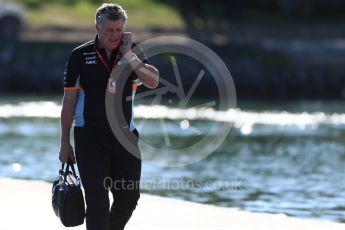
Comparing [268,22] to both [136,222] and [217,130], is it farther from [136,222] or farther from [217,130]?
[136,222]

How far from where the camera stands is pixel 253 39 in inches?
2354

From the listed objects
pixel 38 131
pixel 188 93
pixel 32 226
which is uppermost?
pixel 188 93

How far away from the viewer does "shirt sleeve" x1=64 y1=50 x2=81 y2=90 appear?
919 cm

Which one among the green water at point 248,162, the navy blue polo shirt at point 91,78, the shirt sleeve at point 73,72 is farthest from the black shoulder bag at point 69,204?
the green water at point 248,162

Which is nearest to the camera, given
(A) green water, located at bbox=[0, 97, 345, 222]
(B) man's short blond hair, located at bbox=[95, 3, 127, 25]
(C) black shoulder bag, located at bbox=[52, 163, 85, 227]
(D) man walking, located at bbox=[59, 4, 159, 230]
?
(B) man's short blond hair, located at bbox=[95, 3, 127, 25]

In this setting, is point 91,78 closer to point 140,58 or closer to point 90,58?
point 90,58

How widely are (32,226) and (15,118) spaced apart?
25978mm

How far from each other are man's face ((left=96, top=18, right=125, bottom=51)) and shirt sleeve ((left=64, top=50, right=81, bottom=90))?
0.72 ft

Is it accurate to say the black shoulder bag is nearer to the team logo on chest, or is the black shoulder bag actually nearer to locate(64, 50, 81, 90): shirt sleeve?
locate(64, 50, 81, 90): shirt sleeve

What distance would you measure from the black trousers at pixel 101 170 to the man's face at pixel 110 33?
24.9 inches

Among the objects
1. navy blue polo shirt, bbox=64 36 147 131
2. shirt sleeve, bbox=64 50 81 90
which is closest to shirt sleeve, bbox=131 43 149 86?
navy blue polo shirt, bbox=64 36 147 131

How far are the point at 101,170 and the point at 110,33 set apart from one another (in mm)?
1001

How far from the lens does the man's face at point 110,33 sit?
898 cm

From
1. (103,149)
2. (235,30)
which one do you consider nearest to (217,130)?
(103,149)
